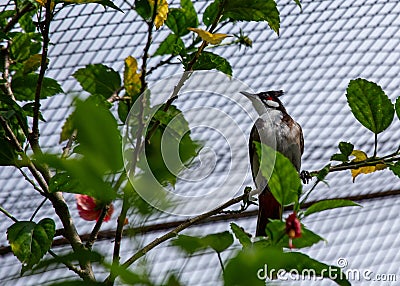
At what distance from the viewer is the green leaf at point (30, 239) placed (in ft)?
2.19

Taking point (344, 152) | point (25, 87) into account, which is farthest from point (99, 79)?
point (344, 152)

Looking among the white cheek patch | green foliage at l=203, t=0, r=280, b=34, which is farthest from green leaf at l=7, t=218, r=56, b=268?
the white cheek patch

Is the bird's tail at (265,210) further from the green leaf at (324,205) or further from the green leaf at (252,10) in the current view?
the green leaf at (324,205)

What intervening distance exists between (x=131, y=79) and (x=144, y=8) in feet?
0.44

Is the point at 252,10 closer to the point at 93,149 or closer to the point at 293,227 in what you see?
the point at 293,227

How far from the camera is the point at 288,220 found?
0.38m

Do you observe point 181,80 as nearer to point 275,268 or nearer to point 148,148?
point 148,148

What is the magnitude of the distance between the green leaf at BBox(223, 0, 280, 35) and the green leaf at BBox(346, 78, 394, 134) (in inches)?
4.4

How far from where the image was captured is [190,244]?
0.22 meters

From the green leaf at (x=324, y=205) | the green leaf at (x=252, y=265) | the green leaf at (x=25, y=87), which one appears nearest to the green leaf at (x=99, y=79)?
the green leaf at (x=25, y=87)

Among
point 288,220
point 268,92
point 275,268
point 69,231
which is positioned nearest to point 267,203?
point 268,92

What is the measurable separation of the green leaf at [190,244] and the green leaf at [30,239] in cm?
46

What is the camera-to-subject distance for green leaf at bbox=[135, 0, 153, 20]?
0.79 meters

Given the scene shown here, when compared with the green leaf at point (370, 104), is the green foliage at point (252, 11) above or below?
above
